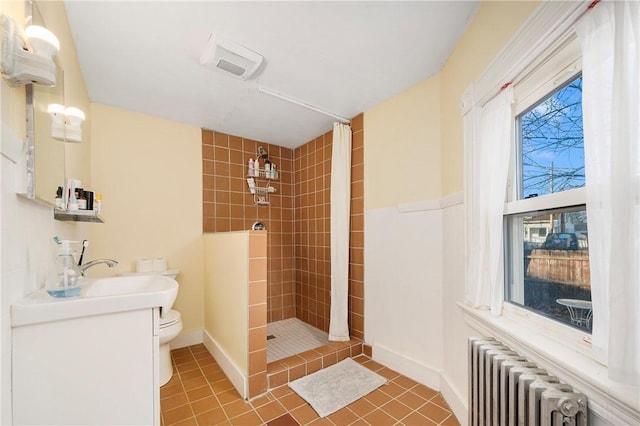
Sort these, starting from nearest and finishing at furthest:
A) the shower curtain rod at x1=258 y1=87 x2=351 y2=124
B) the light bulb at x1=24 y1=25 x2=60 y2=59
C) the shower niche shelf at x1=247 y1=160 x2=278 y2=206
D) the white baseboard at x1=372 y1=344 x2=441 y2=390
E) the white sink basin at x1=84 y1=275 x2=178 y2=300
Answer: the light bulb at x1=24 y1=25 x2=60 y2=59 < the white sink basin at x1=84 y1=275 x2=178 y2=300 < the white baseboard at x1=372 y1=344 x2=441 y2=390 < the shower curtain rod at x1=258 y1=87 x2=351 y2=124 < the shower niche shelf at x1=247 y1=160 x2=278 y2=206

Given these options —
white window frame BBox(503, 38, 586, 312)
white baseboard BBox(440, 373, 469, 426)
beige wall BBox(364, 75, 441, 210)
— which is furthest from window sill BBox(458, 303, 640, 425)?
beige wall BBox(364, 75, 441, 210)

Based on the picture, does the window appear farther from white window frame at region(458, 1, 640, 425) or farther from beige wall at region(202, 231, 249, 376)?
beige wall at region(202, 231, 249, 376)

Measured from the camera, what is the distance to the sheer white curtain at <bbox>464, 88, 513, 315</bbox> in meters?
1.29

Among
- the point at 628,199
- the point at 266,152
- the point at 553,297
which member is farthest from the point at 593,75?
the point at 266,152

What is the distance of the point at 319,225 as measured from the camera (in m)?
3.16

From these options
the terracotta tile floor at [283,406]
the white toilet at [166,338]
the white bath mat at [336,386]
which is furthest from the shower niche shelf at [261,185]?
the white bath mat at [336,386]

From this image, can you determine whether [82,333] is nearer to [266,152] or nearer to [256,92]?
[256,92]

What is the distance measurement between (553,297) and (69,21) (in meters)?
2.80

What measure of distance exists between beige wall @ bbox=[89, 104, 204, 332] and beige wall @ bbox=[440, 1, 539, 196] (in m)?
2.44

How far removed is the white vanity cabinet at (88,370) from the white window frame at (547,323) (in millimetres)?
1513

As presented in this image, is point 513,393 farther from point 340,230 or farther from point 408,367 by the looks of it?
point 340,230

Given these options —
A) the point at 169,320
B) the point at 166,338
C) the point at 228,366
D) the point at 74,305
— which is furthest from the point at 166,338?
the point at 74,305

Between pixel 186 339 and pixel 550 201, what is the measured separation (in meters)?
3.12

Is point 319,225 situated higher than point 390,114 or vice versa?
point 390,114
